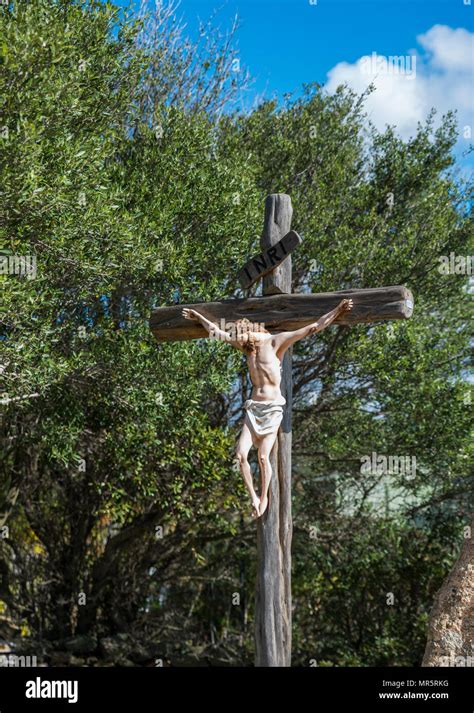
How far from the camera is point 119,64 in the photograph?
31.7 feet

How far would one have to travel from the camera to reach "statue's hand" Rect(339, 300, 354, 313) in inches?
263

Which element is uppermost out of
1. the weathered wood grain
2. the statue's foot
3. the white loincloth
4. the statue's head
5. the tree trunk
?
the weathered wood grain

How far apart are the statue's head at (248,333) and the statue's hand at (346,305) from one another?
65cm

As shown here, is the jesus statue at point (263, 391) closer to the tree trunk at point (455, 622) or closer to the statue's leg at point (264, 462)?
the statue's leg at point (264, 462)

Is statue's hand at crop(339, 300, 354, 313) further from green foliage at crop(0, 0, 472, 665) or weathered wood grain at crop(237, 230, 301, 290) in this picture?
green foliage at crop(0, 0, 472, 665)

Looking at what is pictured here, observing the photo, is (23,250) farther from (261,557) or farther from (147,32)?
(147,32)

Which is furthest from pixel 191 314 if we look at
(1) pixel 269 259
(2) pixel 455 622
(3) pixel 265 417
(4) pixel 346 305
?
(2) pixel 455 622

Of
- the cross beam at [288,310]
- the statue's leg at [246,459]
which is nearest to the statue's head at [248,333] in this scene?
the cross beam at [288,310]

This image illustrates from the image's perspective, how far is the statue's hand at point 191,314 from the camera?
729 cm

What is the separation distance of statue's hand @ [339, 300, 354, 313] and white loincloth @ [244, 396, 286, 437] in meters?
0.85

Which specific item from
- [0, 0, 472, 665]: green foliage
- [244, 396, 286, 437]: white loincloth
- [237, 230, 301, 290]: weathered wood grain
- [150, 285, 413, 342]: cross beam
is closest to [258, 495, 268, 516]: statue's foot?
[244, 396, 286, 437]: white loincloth

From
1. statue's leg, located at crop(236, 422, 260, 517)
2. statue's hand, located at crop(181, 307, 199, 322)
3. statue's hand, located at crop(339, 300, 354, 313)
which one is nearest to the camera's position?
statue's leg, located at crop(236, 422, 260, 517)

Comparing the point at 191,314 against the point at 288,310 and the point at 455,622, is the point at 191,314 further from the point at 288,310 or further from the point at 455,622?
the point at 455,622
